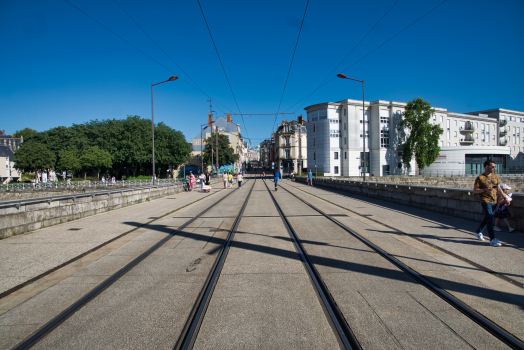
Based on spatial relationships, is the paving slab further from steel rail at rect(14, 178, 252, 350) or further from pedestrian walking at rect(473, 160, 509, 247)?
pedestrian walking at rect(473, 160, 509, 247)

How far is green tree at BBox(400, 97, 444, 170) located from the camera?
201 feet

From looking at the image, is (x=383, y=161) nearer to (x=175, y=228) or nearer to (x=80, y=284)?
(x=175, y=228)

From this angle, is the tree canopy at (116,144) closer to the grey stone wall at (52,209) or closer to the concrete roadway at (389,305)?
the grey stone wall at (52,209)

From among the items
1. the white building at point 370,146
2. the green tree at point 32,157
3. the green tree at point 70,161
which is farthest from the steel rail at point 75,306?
the green tree at point 32,157

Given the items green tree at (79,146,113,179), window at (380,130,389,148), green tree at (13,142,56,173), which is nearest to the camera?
green tree at (13,142,56,173)

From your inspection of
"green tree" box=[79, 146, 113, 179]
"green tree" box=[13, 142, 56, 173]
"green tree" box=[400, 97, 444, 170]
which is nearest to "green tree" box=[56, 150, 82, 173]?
"green tree" box=[79, 146, 113, 179]

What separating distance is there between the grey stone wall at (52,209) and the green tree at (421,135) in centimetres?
6085

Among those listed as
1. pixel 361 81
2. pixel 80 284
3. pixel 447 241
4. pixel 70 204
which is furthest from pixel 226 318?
pixel 361 81

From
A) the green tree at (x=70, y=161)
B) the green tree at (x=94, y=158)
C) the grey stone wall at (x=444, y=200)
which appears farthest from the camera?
the green tree at (x=70, y=161)

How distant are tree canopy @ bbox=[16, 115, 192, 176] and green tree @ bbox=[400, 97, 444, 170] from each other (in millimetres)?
47953

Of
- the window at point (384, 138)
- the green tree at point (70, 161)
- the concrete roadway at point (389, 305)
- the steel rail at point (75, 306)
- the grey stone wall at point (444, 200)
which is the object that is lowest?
the concrete roadway at point (389, 305)

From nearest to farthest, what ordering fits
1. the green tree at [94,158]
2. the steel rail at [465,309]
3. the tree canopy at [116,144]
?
the steel rail at [465,309] → the green tree at [94,158] → the tree canopy at [116,144]

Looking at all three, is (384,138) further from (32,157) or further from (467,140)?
(32,157)

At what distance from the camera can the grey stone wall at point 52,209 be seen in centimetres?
778
